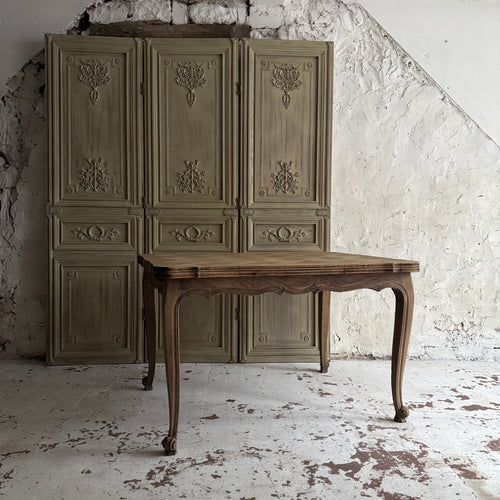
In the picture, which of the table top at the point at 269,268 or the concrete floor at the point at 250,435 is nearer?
the concrete floor at the point at 250,435

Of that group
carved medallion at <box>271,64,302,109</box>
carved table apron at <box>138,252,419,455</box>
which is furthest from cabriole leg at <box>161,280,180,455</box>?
carved medallion at <box>271,64,302,109</box>

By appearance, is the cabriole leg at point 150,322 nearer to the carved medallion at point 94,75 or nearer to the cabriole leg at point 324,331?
the cabriole leg at point 324,331

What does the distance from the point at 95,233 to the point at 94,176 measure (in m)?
0.42

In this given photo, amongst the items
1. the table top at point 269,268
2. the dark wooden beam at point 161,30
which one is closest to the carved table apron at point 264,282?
the table top at point 269,268

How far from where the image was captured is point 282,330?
148 inches

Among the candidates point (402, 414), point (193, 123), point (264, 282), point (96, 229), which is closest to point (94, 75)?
point (193, 123)

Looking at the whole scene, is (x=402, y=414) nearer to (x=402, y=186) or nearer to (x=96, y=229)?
(x=402, y=186)

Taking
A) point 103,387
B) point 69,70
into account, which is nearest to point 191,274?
point 103,387

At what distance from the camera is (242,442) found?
237 centimetres

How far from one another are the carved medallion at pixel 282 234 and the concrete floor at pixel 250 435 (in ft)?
3.10

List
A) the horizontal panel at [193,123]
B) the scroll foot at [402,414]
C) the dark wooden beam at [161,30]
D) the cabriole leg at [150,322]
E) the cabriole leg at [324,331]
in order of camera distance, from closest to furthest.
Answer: the scroll foot at [402,414] → the cabriole leg at [150,322] → the cabriole leg at [324,331] → the horizontal panel at [193,123] → the dark wooden beam at [161,30]

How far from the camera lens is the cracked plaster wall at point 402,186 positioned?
397 cm

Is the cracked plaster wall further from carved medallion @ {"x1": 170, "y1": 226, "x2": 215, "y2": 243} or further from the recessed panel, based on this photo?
carved medallion @ {"x1": 170, "y1": 226, "x2": 215, "y2": 243}

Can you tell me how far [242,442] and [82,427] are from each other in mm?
833
